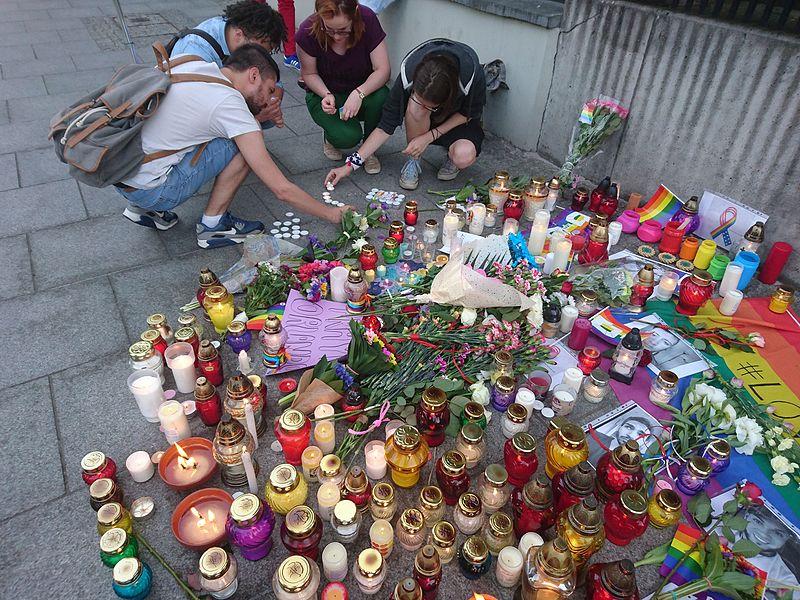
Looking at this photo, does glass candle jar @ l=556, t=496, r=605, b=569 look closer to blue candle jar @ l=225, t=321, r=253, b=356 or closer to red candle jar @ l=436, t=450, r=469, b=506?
red candle jar @ l=436, t=450, r=469, b=506

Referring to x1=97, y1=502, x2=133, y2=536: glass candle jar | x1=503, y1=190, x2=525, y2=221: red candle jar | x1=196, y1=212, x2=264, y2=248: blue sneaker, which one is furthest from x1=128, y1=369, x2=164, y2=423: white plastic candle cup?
x1=503, y1=190, x2=525, y2=221: red candle jar

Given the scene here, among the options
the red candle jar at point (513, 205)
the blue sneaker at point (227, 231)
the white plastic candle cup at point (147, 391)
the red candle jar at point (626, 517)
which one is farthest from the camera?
the red candle jar at point (513, 205)

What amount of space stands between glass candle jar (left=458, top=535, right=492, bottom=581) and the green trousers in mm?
3420

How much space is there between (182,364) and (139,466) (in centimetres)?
48

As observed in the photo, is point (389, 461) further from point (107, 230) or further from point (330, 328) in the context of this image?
point (107, 230)

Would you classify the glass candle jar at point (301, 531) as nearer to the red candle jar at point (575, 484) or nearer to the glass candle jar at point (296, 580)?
the glass candle jar at point (296, 580)

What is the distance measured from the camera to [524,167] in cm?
443

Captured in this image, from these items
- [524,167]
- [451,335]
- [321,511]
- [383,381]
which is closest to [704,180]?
[524,167]

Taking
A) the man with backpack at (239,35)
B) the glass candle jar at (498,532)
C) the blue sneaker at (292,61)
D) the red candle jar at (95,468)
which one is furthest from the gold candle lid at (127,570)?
the blue sneaker at (292,61)

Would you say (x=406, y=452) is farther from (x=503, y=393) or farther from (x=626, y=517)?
(x=626, y=517)

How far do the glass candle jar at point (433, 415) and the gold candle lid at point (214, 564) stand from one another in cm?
87

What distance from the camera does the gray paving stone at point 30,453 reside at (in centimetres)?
199

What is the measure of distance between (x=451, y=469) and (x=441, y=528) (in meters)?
0.22

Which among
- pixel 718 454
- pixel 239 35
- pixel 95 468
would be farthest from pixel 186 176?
pixel 718 454
